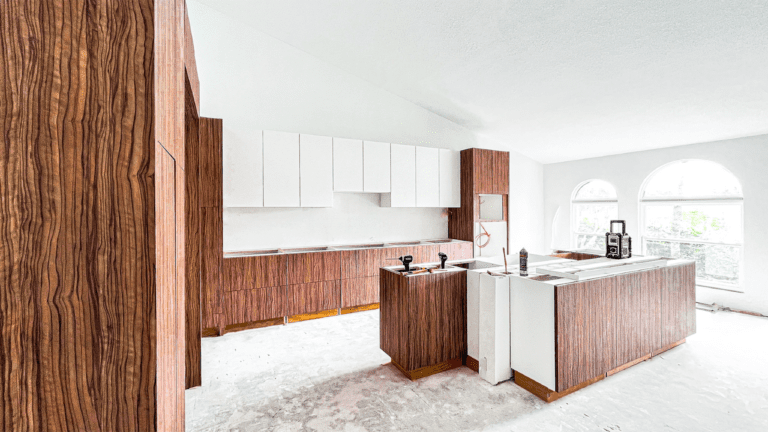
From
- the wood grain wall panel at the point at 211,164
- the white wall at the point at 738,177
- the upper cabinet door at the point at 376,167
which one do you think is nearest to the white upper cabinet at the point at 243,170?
the wood grain wall panel at the point at 211,164

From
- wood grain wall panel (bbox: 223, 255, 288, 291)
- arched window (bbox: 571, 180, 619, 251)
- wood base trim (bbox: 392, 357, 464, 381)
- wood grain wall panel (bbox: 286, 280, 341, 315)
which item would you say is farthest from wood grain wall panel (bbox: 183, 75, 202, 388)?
arched window (bbox: 571, 180, 619, 251)

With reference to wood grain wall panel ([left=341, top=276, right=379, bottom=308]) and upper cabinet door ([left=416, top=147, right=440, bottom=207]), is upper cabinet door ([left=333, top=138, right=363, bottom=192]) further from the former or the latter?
wood grain wall panel ([left=341, top=276, right=379, bottom=308])

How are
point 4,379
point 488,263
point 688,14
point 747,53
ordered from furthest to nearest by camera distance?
point 488,263 < point 747,53 < point 688,14 < point 4,379

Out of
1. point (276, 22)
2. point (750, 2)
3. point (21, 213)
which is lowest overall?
point (21, 213)

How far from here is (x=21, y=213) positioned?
2.54 ft

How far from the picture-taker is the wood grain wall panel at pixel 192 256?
2.49 meters

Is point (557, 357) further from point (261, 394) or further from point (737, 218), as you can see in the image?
point (737, 218)

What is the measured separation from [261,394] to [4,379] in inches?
74.6

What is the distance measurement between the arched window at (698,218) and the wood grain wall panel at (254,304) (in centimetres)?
539

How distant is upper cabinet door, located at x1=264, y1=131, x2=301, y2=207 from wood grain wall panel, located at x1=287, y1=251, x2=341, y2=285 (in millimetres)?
656

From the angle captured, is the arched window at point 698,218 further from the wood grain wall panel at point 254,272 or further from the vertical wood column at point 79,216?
the vertical wood column at point 79,216

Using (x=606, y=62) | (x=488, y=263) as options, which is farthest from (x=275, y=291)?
(x=606, y=62)

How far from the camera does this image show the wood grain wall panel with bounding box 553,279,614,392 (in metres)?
2.24

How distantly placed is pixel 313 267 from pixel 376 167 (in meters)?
1.59
